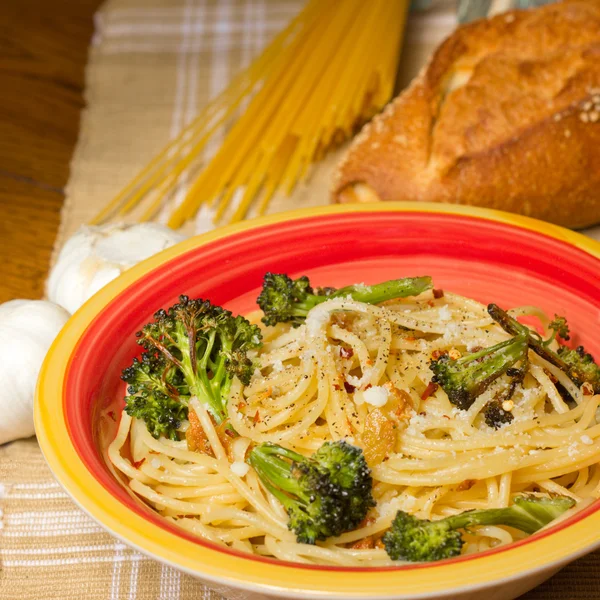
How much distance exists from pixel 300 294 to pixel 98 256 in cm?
124

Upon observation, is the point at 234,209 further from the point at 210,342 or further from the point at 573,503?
the point at 573,503

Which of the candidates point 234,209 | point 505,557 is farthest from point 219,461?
point 234,209

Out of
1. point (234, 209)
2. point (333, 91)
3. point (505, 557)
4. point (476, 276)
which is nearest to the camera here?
point (505, 557)

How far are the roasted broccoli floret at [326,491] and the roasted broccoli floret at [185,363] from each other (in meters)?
0.44

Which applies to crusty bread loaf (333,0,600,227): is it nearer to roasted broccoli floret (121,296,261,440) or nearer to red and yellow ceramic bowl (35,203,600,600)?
red and yellow ceramic bowl (35,203,600,600)

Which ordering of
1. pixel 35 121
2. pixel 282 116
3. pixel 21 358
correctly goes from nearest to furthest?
pixel 21 358
pixel 282 116
pixel 35 121

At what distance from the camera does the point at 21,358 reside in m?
3.31

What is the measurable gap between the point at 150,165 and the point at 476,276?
2.48m

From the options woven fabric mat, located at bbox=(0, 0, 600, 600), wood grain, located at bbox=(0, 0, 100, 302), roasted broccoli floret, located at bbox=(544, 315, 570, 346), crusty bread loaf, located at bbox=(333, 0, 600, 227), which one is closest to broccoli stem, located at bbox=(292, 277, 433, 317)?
roasted broccoli floret, located at bbox=(544, 315, 570, 346)

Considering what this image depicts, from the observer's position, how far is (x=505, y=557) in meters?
2.00

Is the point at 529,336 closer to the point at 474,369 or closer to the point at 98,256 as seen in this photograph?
the point at 474,369

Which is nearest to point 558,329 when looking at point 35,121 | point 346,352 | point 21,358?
point 346,352

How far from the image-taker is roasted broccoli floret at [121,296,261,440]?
9.02 feet

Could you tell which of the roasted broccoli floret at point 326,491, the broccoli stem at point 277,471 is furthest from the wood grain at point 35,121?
the roasted broccoli floret at point 326,491
